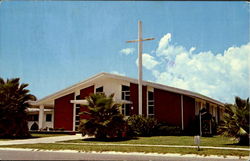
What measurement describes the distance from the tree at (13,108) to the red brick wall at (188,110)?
506 inches

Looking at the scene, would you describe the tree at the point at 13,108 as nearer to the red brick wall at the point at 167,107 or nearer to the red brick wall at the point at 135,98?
the red brick wall at the point at 135,98

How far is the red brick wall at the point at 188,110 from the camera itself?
2556cm

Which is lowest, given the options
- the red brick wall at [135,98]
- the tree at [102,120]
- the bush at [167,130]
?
the bush at [167,130]

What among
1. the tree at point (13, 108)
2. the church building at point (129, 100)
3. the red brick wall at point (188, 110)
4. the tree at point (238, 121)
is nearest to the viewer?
the tree at point (238, 121)

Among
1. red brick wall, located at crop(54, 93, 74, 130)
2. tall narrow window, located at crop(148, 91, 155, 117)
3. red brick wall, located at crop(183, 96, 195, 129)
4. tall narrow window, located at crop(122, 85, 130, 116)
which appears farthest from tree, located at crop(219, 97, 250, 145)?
red brick wall, located at crop(54, 93, 74, 130)

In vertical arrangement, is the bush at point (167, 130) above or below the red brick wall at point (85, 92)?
below

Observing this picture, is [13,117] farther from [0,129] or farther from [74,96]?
[74,96]

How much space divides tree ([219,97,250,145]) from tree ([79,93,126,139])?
6842mm

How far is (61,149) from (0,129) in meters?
8.93

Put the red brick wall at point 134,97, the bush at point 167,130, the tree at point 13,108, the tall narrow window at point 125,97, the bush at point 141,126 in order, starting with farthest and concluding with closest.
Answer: the tall narrow window at point 125,97 → the red brick wall at point 134,97 → the bush at point 167,130 → the bush at point 141,126 → the tree at point 13,108

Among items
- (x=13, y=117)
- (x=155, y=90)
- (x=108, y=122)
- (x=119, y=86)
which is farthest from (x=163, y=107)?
(x=13, y=117)

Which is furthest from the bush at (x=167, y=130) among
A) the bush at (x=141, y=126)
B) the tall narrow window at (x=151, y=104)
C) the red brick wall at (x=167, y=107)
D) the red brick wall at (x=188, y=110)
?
the tall narrow window at (x=151, y=104)

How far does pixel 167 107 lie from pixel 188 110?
2190 millimetres

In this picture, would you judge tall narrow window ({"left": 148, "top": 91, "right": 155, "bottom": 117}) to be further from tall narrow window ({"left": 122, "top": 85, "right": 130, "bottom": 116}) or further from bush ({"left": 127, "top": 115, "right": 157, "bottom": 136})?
bush ({"left": 127, "top": 115, "right": 157, "bottom": 136})
